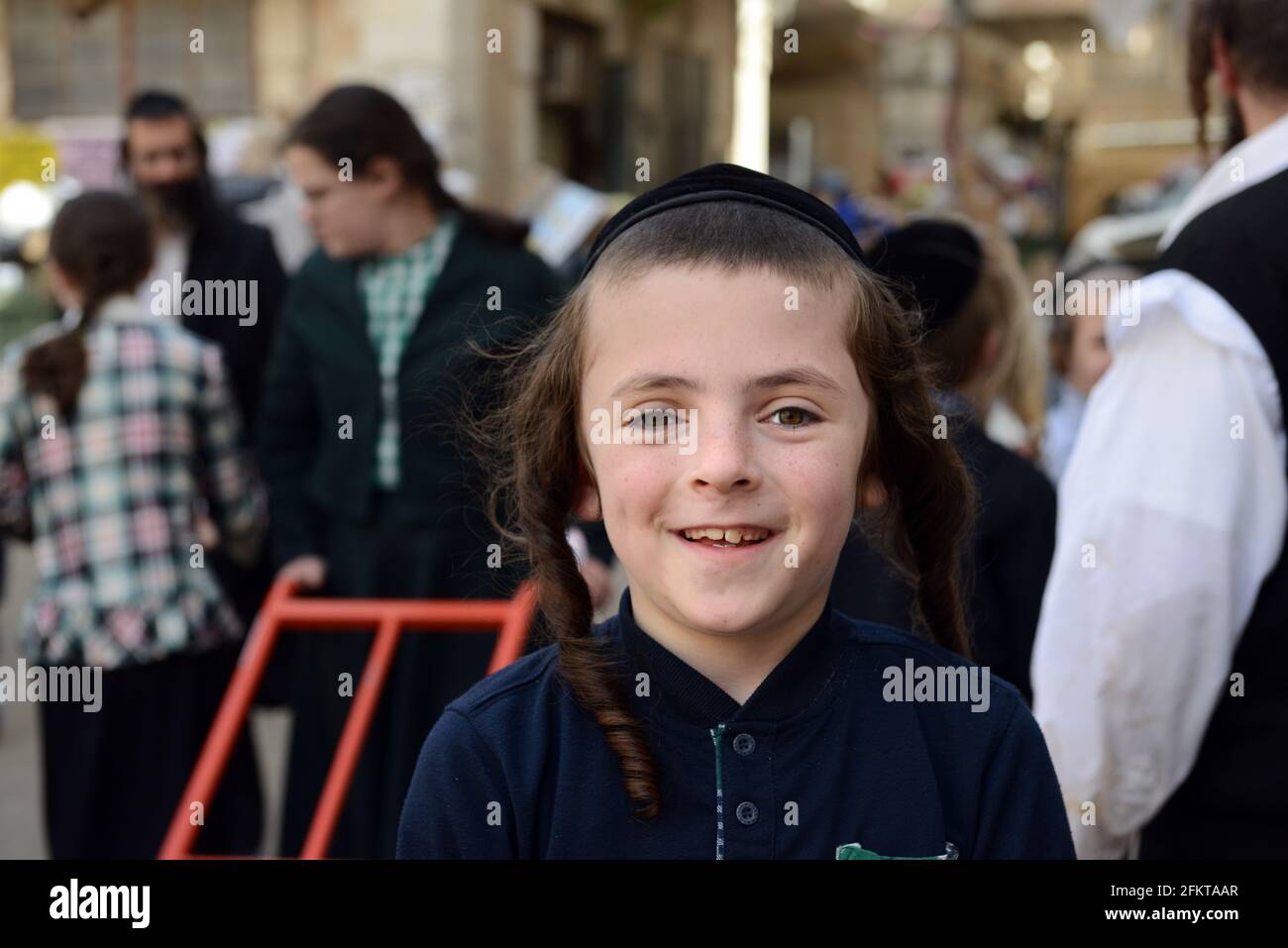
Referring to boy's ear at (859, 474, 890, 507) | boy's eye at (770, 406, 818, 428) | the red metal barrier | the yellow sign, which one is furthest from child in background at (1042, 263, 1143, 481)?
the yellow sign

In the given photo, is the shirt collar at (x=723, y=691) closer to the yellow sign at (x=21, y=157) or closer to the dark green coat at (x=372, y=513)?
the dark green coat at (x=372, y=513)

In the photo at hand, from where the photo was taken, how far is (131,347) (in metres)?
4.05

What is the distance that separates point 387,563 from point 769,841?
2.43 m

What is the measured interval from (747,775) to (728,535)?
22 centimetres

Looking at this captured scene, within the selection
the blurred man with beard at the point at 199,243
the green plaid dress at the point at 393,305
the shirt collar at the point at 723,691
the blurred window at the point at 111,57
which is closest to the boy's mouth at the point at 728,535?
the shirt collar at the point at 723,691

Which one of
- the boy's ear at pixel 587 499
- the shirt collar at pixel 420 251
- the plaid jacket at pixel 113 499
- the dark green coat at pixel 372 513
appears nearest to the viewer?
the boy's ear at pixel 587 499

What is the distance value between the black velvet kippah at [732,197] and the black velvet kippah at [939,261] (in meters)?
1.43

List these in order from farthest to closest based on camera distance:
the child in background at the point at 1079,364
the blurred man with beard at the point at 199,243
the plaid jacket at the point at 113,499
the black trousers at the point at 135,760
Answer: the blurred man with beard at the point at 199,243 < the child in background at the point at 1079,364 < the black trousers at the point at 135,760 < the plaid jacket at the point at 113,499

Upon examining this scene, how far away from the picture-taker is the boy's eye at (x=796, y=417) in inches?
60.4

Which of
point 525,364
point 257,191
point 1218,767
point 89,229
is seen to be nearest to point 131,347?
point 89,229

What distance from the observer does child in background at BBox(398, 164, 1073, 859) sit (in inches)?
59.9

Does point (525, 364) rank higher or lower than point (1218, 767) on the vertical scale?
higher

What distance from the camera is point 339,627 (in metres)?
3.35
